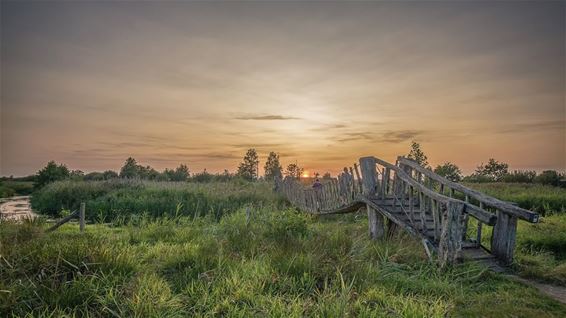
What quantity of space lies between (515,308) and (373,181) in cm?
599

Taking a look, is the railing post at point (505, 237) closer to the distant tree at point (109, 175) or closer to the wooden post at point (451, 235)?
the wooden post at point (451, 235)

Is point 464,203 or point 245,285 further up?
point 464,203

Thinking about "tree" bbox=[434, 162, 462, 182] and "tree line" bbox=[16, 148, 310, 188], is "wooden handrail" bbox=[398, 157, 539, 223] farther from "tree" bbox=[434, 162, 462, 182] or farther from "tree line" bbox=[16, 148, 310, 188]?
"tree" bbox=[434, 162, 462, 182]

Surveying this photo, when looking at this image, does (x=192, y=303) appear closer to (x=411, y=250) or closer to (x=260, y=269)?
(x=260, y=269)

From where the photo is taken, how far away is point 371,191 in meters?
10.5

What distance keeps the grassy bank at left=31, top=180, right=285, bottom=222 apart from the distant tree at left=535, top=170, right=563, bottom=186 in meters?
23.2

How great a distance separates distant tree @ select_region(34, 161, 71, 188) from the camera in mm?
38156

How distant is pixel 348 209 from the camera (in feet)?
40.0

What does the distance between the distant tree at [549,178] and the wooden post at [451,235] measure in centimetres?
2873

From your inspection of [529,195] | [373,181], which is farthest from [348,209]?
[529,195]

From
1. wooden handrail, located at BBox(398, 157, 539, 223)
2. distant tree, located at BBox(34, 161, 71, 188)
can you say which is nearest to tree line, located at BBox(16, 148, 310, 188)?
distant tree, located at BBox(34, 161, 71, 188)

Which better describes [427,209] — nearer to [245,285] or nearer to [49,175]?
[245,285]

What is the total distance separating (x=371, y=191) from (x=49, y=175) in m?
39.8

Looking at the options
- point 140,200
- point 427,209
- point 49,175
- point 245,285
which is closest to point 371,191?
point 427,209
